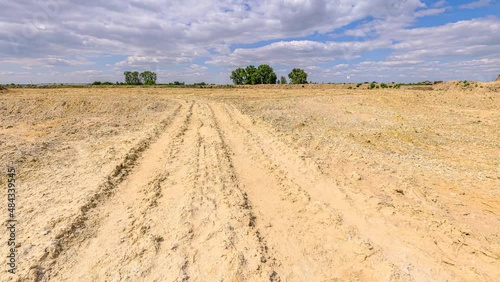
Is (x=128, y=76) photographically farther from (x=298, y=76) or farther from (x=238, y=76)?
(x=298, y=76)

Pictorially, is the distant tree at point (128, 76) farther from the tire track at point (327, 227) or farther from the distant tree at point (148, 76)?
the tire track at point (327, 227)

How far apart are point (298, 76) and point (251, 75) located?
1163 cm

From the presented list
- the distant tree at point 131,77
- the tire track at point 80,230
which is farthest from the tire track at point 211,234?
the distant tree at point 131,77

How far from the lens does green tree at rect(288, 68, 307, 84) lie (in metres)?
74.4

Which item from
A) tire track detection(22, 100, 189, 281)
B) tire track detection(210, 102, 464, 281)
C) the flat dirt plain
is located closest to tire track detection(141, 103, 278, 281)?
the flat dirt plain

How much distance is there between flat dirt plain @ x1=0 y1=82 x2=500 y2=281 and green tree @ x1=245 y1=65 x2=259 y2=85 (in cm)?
6687

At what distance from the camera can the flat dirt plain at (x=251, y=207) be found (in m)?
3.70

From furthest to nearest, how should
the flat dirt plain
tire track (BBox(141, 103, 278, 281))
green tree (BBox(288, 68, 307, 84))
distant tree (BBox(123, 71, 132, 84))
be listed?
distant tree (BBox(123, 71, 132, 84)), green tree (BBox(288, 68, 307, 84)), the flat dirt plain, tire track (BBox(141, 103, 278, 281))

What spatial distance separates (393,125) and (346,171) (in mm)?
8483

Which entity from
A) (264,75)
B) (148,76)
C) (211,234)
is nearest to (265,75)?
(264,75)

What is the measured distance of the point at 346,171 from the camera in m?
7.16

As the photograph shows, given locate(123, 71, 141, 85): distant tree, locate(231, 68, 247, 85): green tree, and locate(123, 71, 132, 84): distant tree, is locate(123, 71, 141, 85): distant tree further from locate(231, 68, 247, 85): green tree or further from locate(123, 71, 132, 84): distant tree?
locate(231, 68, 247, 85): green tree

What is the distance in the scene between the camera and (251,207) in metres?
5.18

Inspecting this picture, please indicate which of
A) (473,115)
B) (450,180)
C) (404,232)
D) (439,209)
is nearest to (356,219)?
(404,232)
